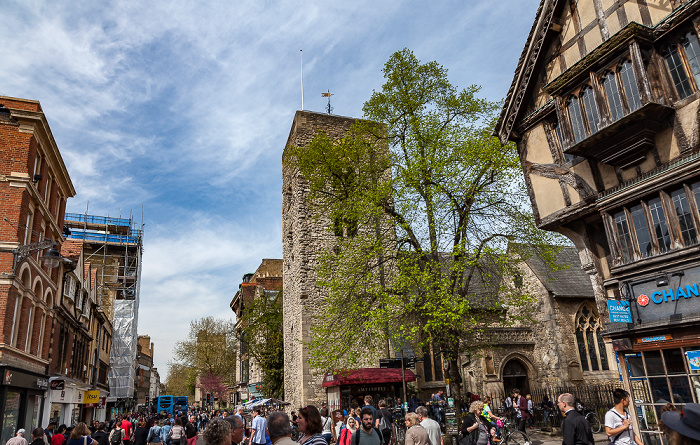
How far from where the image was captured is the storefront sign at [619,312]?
37.2 ft

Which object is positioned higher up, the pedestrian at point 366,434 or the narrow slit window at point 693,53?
the narrow slit window at point 693,53

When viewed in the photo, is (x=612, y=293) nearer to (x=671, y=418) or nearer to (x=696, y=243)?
(x=696, y=243)

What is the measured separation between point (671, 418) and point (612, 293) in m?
10.6

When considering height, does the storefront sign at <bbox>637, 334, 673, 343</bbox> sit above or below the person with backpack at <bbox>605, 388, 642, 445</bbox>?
above

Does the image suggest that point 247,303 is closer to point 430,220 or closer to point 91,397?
point 91,397

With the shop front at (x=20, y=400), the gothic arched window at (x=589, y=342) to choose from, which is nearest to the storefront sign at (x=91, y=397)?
the shop front at (x=20, y=400)

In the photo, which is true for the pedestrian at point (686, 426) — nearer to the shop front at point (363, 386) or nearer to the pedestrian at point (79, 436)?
the pedestrian at point (79, 436)

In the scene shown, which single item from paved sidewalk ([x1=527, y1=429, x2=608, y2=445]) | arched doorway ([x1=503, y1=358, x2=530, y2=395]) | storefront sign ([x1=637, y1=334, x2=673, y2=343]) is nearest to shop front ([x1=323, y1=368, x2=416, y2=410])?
paved sidewalk ([x1=527, y1=429, x2=608, y2=445])

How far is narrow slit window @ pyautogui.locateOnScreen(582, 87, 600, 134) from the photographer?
12373 mm

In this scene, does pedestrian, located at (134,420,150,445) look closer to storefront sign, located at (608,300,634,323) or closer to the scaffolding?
storefront sign, located at (608,300,634,323)

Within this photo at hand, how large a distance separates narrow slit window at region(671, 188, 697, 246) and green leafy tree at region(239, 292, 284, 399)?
1210 inches

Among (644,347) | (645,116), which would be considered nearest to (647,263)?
(644,347)

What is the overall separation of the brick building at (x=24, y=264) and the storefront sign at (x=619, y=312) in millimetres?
15841

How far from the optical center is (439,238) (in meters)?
18.0
